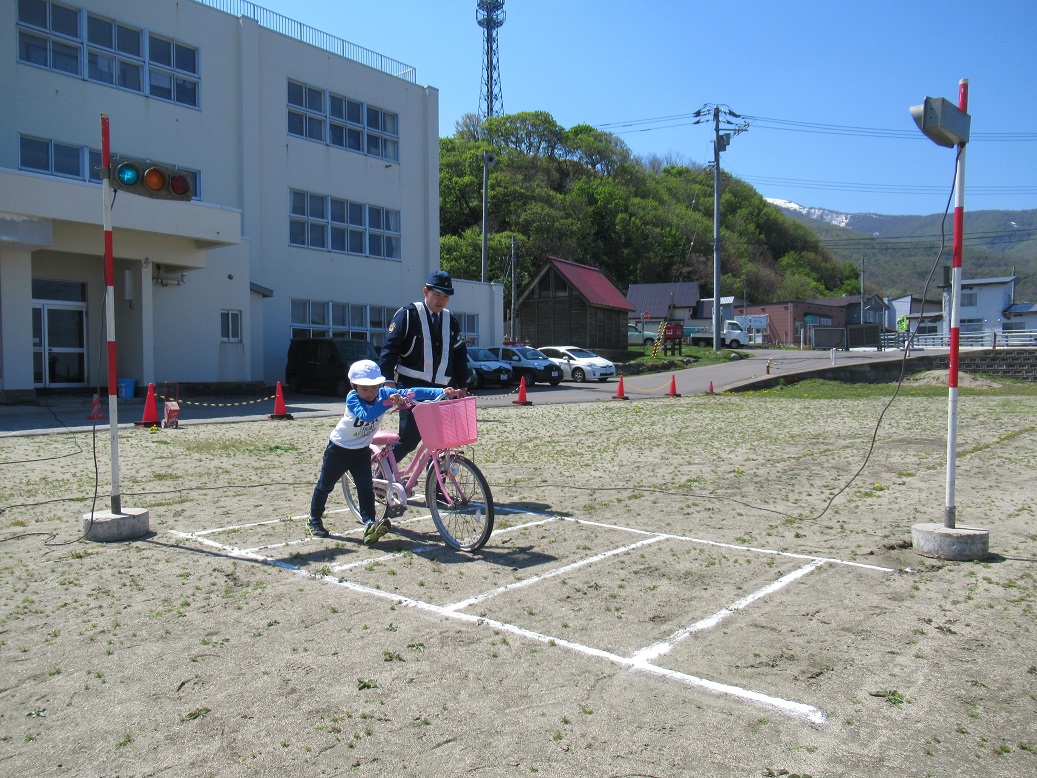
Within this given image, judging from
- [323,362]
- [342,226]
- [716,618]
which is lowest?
[716,618]

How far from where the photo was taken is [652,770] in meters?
2.93

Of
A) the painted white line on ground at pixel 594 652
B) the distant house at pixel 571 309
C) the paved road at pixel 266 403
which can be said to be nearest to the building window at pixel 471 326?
the paved road at pixel 266 403

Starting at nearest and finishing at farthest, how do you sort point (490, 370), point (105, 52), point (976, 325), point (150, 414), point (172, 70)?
point (150, 414) < point (105, 52) < point (172, 70) < point (490, 370) < point (976, 325)

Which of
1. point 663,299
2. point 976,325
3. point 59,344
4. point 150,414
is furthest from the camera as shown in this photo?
point 976,325

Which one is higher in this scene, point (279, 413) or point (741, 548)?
point (279, 413)

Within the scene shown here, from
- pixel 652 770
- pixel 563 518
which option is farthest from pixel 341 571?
pixel 652 770

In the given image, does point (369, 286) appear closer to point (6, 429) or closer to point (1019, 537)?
point (6, 429)

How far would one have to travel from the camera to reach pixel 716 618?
14.8 ft

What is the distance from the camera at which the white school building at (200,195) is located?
1975 cm

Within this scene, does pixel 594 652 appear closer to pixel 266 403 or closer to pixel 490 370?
pixel 266 403

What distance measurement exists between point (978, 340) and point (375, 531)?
2426 inches

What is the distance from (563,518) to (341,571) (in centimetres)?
235

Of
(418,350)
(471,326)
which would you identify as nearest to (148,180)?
(418,350)

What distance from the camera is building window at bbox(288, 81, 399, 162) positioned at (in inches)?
1116
